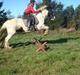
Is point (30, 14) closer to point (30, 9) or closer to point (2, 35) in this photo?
point (30, 9)

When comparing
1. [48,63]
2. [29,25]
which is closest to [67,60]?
[48,63]

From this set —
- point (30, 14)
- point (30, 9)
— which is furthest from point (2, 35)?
point (30, 9)

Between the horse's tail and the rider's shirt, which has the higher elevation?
the rider's shirt

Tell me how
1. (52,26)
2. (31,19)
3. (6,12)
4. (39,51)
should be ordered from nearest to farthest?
1. (39,51)
2. (31,19)
3. (52,26)
4. (6,12)

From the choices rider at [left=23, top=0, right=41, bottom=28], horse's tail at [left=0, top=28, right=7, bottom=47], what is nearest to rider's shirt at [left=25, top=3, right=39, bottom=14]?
rider at [left=23, top=0, right=41, bottom=28]

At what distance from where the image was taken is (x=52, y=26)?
55.6m

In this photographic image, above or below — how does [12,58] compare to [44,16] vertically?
below

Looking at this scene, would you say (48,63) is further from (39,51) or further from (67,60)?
(39,51)

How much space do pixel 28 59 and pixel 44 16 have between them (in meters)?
5.65

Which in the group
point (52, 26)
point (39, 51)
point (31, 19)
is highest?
point (31, 19)

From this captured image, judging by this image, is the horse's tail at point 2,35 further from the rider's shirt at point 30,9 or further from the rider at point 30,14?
the rider's shirt at point 30,9

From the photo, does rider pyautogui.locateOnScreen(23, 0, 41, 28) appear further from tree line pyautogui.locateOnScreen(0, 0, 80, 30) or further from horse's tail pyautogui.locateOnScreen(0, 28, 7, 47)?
tree line pyautogui.locateOnScreen(0, 0, 80, 30)

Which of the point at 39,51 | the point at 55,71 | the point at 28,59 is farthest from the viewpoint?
the point at 39,51

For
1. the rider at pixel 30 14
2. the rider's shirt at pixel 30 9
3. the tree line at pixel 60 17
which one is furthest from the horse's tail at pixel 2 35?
the tree line at pixel 60 17
